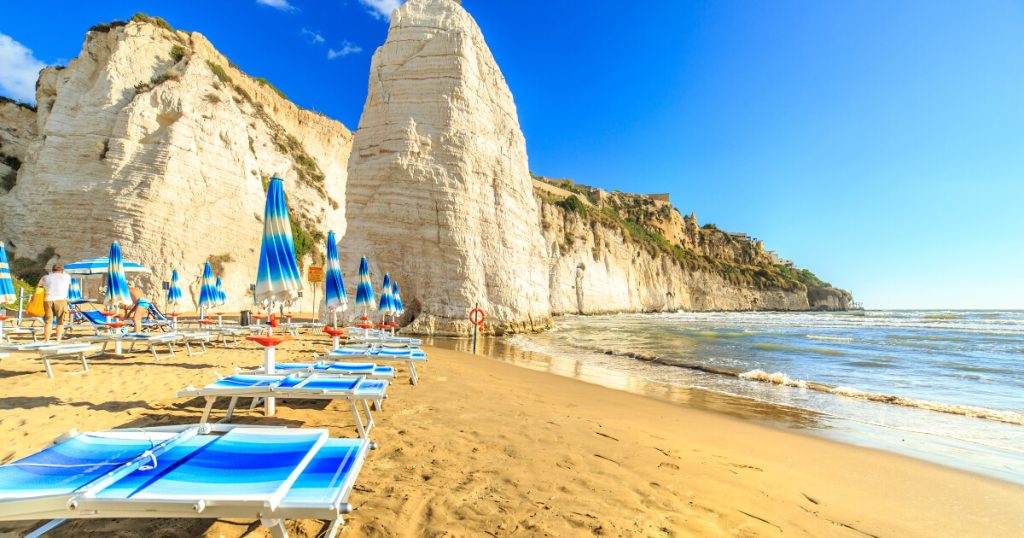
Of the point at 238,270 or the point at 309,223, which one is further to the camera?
the point at 309,223

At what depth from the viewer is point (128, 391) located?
215 inches

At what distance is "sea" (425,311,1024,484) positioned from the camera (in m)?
5.77

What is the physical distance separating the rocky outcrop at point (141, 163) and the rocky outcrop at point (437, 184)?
11127mm

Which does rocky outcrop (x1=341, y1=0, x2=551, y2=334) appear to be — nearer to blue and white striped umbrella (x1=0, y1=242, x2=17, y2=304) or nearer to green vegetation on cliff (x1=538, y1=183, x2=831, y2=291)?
blue and white striped umbrella (x1=0, y1=242, x2=17, y2=304)

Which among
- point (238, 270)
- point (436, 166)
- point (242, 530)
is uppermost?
point (436, 166)

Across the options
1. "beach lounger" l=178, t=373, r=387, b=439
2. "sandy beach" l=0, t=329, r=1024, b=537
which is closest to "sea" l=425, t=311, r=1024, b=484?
"sandy beach" l=0, t=329, r=1024, b=537

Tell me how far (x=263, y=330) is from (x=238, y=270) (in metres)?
16.9

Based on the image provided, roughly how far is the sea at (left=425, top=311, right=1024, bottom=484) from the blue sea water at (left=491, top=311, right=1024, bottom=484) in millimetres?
20

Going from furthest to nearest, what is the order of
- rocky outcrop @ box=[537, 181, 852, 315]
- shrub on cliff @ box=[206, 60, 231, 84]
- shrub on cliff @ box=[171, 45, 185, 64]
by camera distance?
1. rocky outcrop @ box=[537, 181, 852, 315]
2. shrub on cliff @ box=[206, 60, 231, 84]
3. shrub on cliff @ box=[171, 45, 185, 64]

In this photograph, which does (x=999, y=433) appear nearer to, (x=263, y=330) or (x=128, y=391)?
(x=128, y=391)

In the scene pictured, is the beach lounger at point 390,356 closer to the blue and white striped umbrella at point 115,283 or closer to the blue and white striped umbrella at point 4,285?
the blue and white striped umbrella at point 115,283

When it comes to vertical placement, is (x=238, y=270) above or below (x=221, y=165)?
below

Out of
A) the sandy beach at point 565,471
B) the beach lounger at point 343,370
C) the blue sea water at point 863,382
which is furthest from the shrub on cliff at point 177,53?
the beach lounger at point 343,370

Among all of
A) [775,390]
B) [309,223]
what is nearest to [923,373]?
[775,390]
